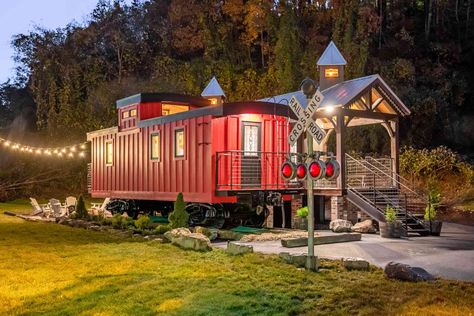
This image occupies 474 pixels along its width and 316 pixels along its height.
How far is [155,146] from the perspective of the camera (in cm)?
1733

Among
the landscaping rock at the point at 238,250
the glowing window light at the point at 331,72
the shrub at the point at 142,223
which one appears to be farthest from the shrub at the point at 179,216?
the glowing window light at the point at 331,72

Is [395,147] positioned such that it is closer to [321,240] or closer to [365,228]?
[365,228]

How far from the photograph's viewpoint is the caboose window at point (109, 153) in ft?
65.6

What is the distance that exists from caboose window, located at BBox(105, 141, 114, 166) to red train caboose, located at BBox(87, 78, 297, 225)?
1773mm

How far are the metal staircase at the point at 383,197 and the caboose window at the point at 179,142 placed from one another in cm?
541

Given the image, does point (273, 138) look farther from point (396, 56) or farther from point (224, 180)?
point (396, 56)

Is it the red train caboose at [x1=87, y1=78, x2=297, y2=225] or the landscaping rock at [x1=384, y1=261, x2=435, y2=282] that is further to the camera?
the red train caboose at [x1=87, y1=78, x2=297, y2=225]

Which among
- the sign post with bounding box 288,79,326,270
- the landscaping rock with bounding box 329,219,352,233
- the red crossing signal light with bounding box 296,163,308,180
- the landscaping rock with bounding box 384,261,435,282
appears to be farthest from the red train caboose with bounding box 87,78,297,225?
the landscaping rock with bounding box 384,261,435,282

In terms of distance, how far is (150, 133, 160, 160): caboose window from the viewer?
17.1 meters

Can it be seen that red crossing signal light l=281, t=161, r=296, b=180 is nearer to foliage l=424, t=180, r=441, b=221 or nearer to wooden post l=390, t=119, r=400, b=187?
foliage l=424, t=180, r=441, b=221

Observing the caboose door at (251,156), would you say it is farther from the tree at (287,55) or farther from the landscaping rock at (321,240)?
the tree at (287,55)

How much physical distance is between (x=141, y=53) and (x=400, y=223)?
95.4ft

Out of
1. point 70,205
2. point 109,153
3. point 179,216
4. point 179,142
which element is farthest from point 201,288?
point 109,153

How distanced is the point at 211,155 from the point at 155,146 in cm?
331
